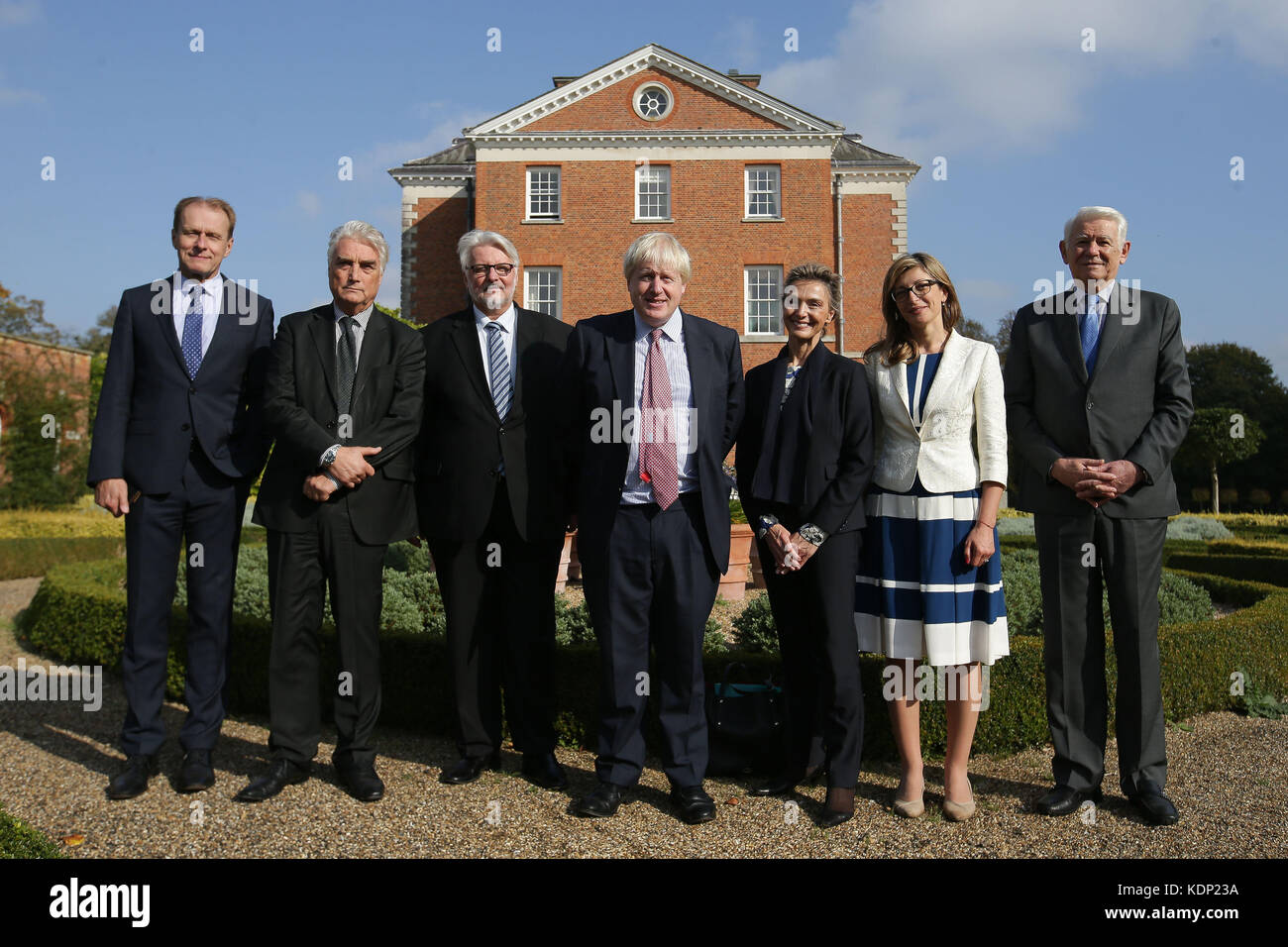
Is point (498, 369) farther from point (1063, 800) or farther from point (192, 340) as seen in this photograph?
point (1063, 800)

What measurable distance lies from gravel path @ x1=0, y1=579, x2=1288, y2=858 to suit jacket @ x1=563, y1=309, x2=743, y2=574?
3.84 ft

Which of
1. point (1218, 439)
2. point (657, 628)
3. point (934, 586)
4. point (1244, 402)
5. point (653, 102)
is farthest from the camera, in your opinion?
point (1244, 402)

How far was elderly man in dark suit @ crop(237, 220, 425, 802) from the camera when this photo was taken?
4125 millimetres

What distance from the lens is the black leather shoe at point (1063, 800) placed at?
392 cm

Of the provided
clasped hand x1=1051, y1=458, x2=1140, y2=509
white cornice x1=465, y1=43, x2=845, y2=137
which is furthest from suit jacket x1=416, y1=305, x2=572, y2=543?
white cornice x1=465, y1=43, x2=845, y2=137

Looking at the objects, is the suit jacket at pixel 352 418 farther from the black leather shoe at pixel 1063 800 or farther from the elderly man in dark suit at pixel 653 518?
the black leather shoe at pixel 1063 800

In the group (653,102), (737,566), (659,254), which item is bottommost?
(737,566)

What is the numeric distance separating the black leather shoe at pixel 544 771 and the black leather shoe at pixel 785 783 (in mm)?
924

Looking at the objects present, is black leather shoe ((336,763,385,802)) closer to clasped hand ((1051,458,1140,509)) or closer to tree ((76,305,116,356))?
clasped hand ((1051,458,1140,509))

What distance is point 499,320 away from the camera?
14.4 feet

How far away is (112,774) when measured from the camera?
4.45 m

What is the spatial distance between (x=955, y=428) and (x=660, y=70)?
24.0m

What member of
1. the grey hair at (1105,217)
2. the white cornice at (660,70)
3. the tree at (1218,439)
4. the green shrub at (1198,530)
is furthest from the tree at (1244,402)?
the grey hair at (1105,217)

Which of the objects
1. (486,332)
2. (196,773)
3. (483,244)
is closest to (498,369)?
(486,332)
